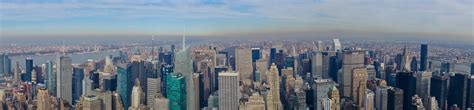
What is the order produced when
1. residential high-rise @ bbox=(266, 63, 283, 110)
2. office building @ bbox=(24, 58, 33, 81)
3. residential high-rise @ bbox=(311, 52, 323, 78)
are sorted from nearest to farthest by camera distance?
office building @ bbox=(24, 58, 33, 81), residential high-rise @ bbox=(311, 52, 323, 78), residential high-rise @ bbox=(266, 63, 283, 110)

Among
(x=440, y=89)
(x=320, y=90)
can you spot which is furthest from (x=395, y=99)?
(x=320, y=90)

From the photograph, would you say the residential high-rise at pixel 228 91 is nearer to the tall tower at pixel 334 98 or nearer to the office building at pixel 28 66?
the tall tower at pixel 334 98

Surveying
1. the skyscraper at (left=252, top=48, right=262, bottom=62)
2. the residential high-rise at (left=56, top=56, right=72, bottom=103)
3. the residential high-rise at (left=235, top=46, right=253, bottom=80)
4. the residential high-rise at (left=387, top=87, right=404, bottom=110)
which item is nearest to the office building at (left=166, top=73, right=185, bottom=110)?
the residential high-rise at (left=235, top=46, right=253, bottom=80)

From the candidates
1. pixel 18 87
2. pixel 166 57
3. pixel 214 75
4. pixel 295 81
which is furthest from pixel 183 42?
pixel 18 87

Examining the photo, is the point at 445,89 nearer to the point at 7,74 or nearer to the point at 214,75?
the point at 214,75

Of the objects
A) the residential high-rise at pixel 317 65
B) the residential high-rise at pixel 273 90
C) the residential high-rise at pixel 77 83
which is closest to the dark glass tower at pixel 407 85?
the residential high-rise at pixel 317 65

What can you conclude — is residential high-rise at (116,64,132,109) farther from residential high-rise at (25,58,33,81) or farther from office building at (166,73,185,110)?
residential high-rise at (25,58,33,81)
